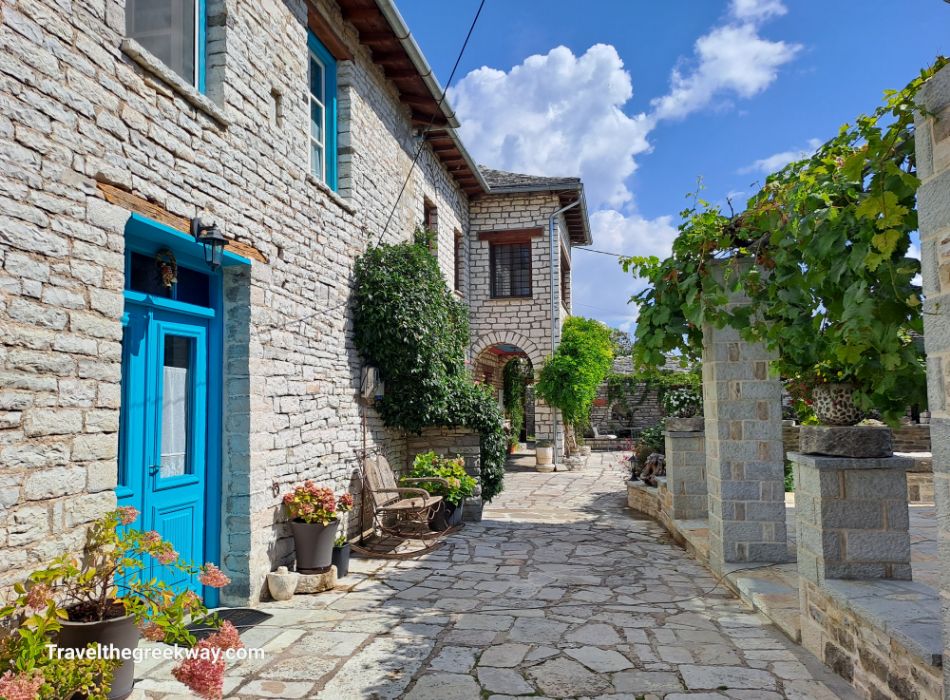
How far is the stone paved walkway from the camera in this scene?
2998mm

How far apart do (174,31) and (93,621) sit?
3.57 m

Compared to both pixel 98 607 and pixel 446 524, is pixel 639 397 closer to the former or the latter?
pixel 446 524

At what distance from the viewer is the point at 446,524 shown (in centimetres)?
672

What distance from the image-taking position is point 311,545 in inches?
184

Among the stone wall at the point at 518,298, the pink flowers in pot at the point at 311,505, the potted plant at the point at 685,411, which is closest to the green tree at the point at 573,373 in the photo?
the stone wall at the point at 518,298

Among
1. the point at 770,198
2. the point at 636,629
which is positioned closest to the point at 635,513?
the point at 636,629

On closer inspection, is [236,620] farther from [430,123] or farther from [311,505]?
[430,123]

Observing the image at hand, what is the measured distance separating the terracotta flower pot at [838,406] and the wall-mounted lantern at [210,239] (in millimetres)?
3598

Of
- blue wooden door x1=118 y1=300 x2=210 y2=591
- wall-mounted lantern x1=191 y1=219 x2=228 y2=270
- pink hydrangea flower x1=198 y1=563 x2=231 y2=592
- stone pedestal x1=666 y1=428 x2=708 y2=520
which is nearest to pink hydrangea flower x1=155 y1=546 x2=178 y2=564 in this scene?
pink hydrangea flower x1=198 y1=563 x2=231 y2=592

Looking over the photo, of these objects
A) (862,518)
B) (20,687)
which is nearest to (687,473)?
(862,518)

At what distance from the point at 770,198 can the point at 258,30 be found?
3893 mm

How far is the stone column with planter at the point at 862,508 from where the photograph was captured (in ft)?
10.3

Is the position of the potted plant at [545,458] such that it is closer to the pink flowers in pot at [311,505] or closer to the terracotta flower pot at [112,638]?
the pink flowers in pot at [311,505]

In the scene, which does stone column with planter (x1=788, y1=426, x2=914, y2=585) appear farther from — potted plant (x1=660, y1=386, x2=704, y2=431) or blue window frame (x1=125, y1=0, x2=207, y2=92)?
blue window frame (x1=125, y1=0, x2=207, y2=92)
